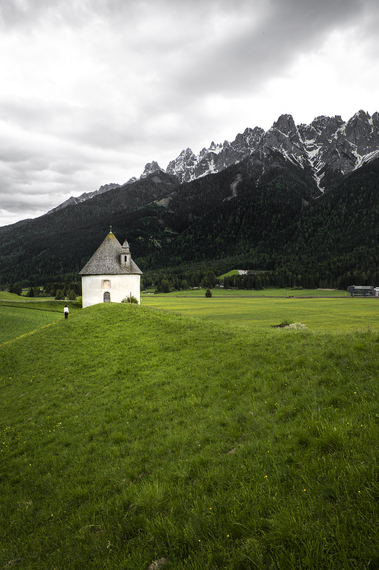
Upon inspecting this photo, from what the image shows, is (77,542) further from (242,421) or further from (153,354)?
(153,354)

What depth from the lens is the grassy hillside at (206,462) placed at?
477 cm

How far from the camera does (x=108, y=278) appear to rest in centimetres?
4625

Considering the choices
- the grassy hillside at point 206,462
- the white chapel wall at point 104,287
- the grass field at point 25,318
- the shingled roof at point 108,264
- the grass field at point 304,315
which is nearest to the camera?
the grassy hillside at point 206,462

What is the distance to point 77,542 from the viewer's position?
6051 millimetres

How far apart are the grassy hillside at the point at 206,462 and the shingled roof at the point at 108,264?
31.7 m

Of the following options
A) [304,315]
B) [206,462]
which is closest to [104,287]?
[304,315]

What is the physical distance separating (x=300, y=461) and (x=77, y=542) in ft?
17.2

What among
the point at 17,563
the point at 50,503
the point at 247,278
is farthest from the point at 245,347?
the point at 247,278

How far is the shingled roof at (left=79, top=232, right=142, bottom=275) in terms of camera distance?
151 feet

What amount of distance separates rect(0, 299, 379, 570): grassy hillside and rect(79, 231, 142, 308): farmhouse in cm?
3101

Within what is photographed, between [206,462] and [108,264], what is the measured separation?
4263 cm

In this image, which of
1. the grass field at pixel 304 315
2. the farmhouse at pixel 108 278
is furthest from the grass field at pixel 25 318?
the grass field at pixel 304 315

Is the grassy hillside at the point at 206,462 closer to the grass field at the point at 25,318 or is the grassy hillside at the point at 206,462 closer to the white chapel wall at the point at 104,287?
the grass field at the point at 25,318

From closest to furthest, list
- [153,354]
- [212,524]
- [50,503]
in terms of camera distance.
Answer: [212,524], [50,503], [153,354]
